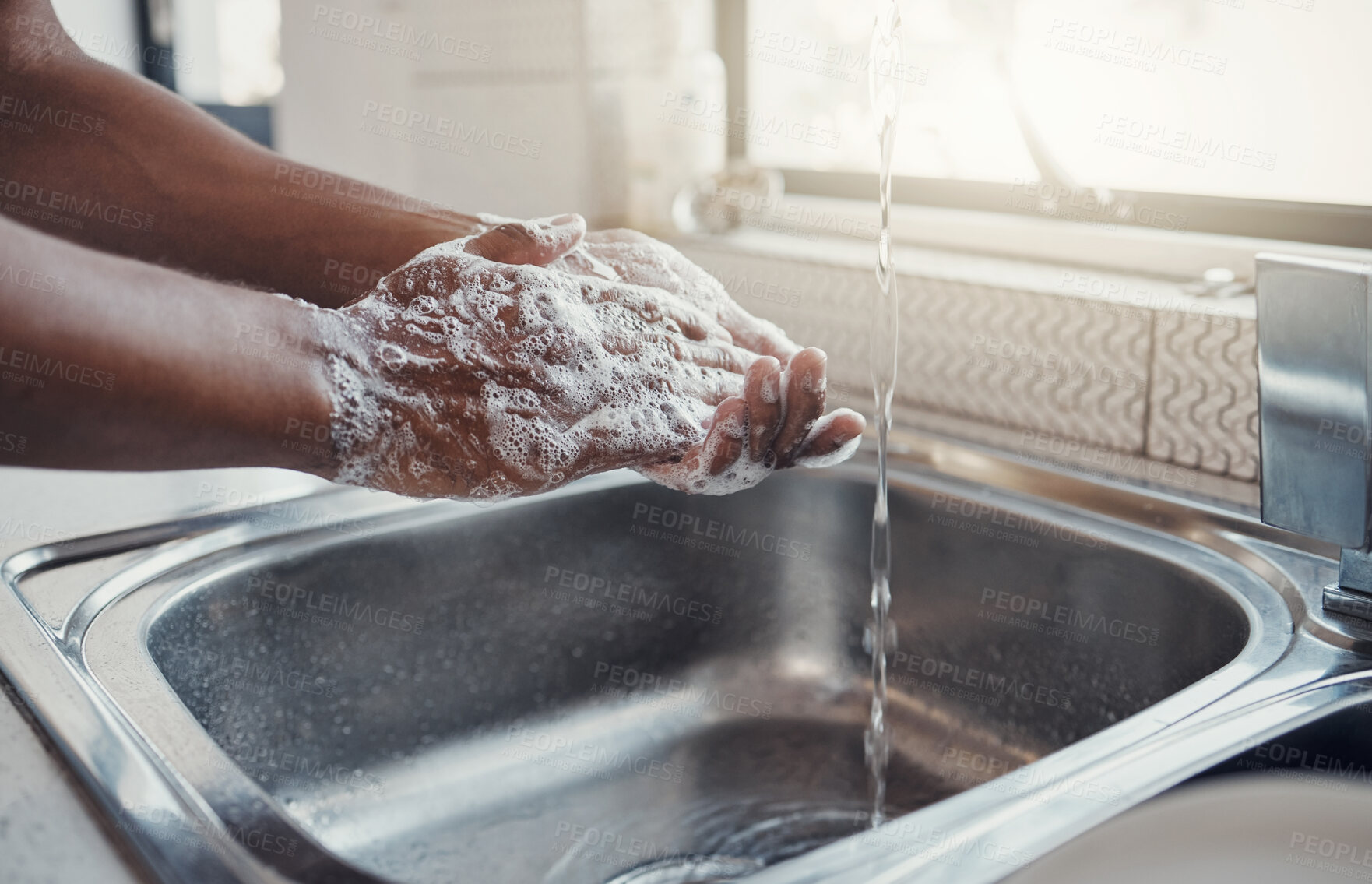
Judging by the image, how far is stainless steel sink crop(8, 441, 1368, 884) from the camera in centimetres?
73

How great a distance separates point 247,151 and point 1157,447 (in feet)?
2.38

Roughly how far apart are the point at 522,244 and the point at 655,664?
0.47 metres

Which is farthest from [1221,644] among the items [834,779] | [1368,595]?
[834,779]

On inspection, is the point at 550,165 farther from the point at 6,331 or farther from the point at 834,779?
the point at 6,331

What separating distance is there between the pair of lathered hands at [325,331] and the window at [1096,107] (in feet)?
1.95

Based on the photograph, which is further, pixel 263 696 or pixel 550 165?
pixel 550 165

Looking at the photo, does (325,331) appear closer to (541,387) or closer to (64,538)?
(541,387)

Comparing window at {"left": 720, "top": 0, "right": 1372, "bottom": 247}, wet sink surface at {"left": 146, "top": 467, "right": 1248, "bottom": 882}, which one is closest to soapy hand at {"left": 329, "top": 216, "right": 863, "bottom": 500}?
wet sink surface at {"left": 146, "top": 467, "right": 1248, "bottom": 882}

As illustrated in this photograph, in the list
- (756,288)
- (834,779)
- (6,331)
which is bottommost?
(834,779)

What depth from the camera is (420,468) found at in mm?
544

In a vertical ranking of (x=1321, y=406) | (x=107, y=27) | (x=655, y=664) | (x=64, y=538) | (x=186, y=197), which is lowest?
(x=655, y=664)

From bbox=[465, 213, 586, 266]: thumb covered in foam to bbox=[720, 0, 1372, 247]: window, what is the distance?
2.31 ft

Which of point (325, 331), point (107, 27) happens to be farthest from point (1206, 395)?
point (107, 27)

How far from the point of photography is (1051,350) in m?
0.95
